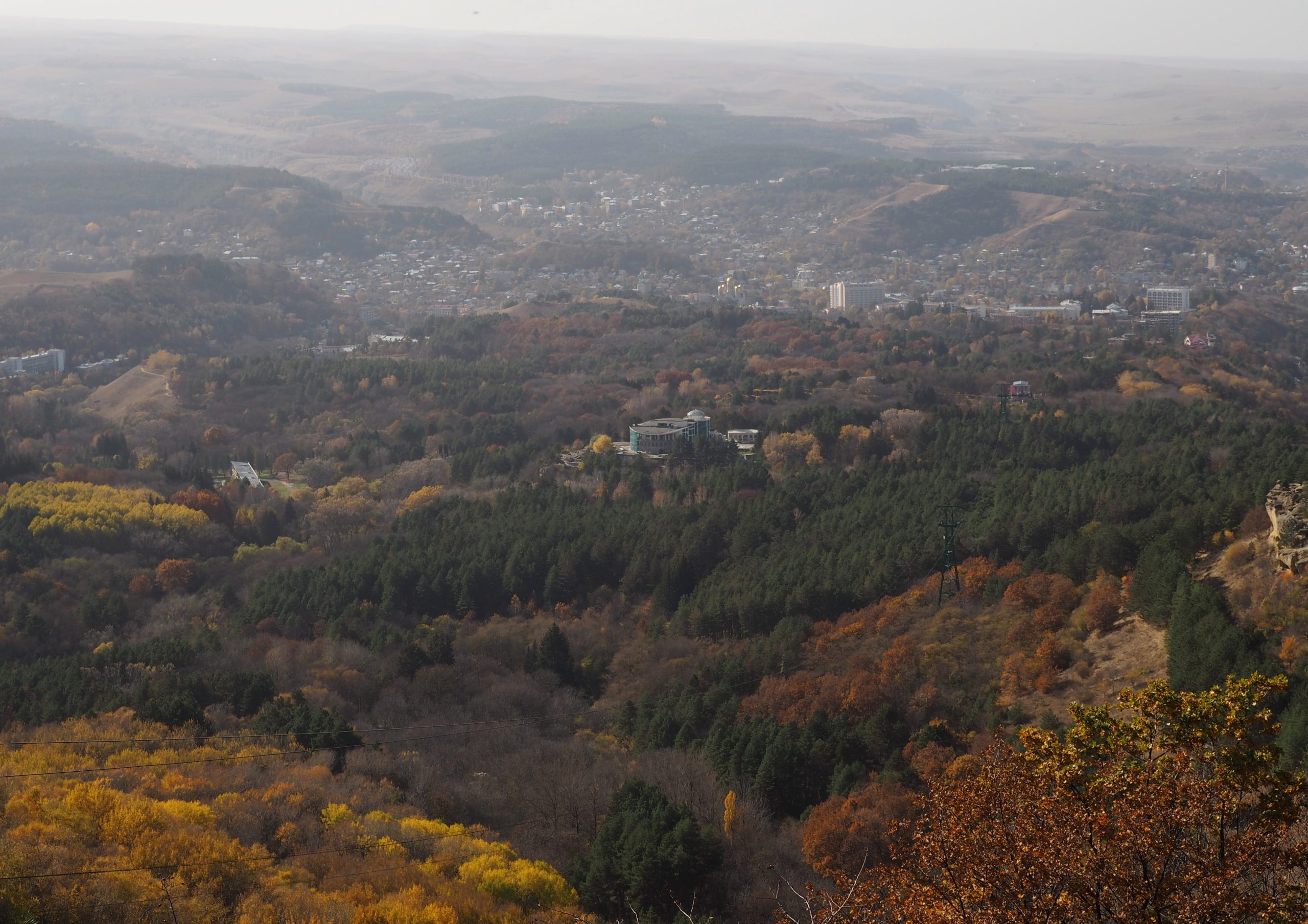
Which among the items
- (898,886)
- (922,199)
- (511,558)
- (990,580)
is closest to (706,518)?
(511,558)

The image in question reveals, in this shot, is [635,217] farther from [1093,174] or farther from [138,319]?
[138,319]

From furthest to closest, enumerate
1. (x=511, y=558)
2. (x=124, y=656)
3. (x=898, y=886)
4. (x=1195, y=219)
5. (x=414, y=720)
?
(x=1195, y=219)
(x=511, y=558)
(x=124, y=656)
(x=414, y=720)
(x=898, y=886)

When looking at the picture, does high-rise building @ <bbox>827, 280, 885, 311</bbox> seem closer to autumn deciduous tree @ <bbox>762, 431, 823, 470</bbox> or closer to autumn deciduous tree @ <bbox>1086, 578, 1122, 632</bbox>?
autumn deciduous tree @ <bbox>762, 431, 823, 470</bbox>

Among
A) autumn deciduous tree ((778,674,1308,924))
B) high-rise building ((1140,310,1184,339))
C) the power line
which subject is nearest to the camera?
autumn deciduous tree ((778,674,1308,924))

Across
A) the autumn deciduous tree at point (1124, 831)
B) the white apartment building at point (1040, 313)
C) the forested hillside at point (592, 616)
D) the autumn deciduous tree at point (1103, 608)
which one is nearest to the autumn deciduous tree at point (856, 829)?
the forested hillside at point (592, 616)

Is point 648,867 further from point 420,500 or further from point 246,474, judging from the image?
point 246,474

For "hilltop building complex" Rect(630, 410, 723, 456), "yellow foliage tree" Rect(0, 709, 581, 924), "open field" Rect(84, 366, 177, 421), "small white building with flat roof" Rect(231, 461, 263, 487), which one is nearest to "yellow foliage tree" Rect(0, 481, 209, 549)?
"small white building with flat roof" Rect(231, 461, 263, 487)
